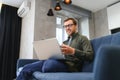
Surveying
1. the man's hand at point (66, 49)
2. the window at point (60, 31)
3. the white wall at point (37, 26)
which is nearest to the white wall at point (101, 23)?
the window at point (60, 31)

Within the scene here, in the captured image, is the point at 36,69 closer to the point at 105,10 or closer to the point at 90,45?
the point at 90,45

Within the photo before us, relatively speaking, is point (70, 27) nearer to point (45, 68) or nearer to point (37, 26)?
point (45, 68)

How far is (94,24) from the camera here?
414 cm

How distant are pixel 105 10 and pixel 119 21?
59cm

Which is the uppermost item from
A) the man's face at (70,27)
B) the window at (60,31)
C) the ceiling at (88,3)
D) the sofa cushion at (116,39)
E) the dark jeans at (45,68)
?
the ceiling at (88,3)

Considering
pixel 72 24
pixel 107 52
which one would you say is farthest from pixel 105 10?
pixel 107 52

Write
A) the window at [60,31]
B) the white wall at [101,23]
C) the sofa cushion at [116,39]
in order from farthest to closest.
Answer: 1. the window at [60,31]
2. the white wall at [101,23]
3. the sofa cushion at [116,39]

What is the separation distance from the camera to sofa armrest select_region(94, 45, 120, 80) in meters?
0.54

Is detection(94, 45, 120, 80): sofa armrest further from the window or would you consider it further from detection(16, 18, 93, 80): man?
the window

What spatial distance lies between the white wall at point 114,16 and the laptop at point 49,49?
A: 269 centimetres

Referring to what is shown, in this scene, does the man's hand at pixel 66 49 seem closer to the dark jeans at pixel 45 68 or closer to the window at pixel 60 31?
the dark jeans at pixel 45 68

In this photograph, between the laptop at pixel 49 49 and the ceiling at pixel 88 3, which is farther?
the ceiling at pixel 88 3

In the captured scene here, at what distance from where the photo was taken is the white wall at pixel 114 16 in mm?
3505

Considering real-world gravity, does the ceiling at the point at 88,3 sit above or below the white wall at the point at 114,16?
above
